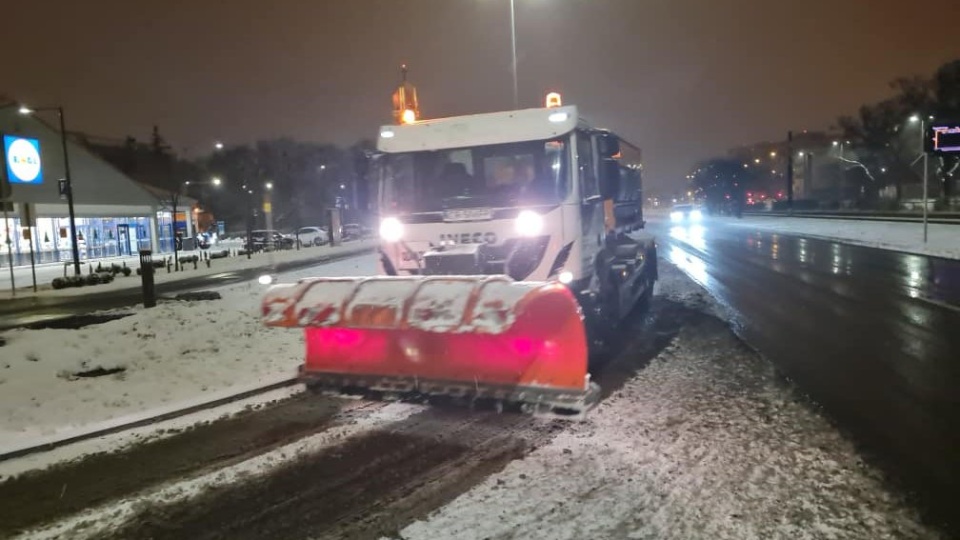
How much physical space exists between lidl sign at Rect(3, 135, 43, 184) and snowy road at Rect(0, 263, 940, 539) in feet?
90.3

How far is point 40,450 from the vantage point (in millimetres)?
6109

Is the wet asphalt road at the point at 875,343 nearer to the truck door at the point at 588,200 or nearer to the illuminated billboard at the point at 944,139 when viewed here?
the truck door at the point at 588,200

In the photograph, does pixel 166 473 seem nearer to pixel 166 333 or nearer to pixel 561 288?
pixel 561 288

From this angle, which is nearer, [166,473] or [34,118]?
[166,473]

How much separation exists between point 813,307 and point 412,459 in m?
9.86

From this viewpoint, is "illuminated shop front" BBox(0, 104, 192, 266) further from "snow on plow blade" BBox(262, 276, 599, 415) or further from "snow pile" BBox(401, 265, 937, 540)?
"snow pile" BBox(401, 265, 937, 540)

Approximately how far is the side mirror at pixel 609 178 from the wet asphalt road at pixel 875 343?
9.54 ft

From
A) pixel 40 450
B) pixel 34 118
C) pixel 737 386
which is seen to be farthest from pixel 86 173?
pixel 737 386

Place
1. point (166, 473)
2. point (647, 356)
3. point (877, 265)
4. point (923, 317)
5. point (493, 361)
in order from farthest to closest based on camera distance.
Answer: point (877, 265)
point (923, 317)
point (647, 356)
point (493, 361)
point (166, 473)

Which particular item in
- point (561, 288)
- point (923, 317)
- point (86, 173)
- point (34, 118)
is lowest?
point (923, 317)

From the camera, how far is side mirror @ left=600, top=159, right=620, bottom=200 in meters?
9.05

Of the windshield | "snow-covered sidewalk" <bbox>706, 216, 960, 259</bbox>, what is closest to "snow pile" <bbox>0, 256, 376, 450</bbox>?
the windshield

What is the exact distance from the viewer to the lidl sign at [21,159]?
27.6m

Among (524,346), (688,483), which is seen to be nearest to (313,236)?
(524,346)
